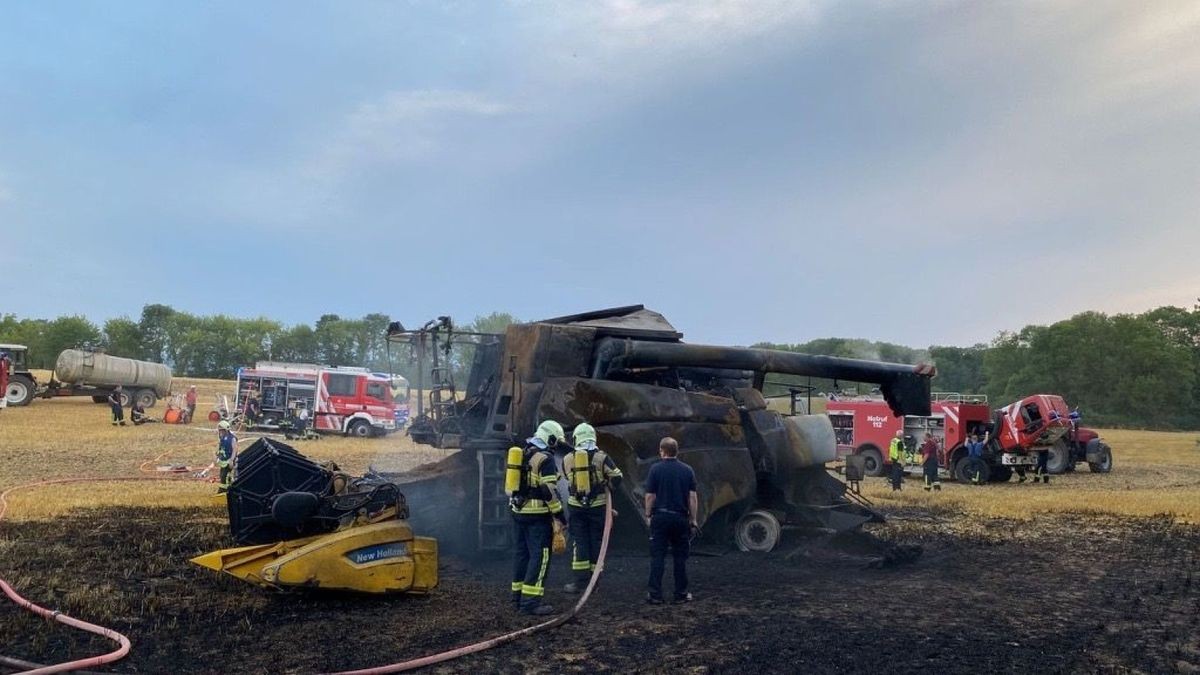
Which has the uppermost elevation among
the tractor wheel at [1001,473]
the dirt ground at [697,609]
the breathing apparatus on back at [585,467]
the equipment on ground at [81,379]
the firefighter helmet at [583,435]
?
the equipment on ground at [81,379]

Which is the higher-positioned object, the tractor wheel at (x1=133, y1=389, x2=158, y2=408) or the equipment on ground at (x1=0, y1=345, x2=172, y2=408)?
the equipment on ground at (x1=0, y1=345, x2=172, y2=408)

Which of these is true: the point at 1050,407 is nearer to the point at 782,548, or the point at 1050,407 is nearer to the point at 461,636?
the point at 782,548

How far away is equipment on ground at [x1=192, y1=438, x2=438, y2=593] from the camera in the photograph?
704cm

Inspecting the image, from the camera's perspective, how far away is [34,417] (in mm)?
31938

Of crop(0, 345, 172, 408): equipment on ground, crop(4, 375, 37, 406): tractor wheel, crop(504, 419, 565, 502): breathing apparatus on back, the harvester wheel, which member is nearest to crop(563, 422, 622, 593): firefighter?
crop(504, 419, 565, 502): breathing apparatus on back

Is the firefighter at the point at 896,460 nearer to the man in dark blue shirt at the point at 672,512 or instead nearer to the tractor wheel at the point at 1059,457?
the tractor wheel at the point at 1059,457

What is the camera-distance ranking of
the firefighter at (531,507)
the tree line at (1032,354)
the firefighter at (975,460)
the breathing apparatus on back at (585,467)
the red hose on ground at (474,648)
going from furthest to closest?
the tree line at (1032,354) < the firefighter at (975,460) < the breathing apparatus on back at (585,467) < the firefighter at (531,507) < the red hose on ground at (474,648)

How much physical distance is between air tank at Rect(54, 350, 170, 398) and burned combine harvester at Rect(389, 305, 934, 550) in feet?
110

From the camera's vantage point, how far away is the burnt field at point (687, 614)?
584cm

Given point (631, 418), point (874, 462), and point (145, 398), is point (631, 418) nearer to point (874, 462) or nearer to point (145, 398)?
point (874, 462)

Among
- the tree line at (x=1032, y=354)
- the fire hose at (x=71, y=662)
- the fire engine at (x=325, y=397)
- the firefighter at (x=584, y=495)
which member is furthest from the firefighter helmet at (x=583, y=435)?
the tree line at (x=1032, y=354)

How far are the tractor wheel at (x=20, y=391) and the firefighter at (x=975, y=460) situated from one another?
121 ft

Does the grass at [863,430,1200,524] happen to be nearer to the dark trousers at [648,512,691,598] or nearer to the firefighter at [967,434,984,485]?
the firefighter at [967,434,984,485]

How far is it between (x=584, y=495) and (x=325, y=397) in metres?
26.6
